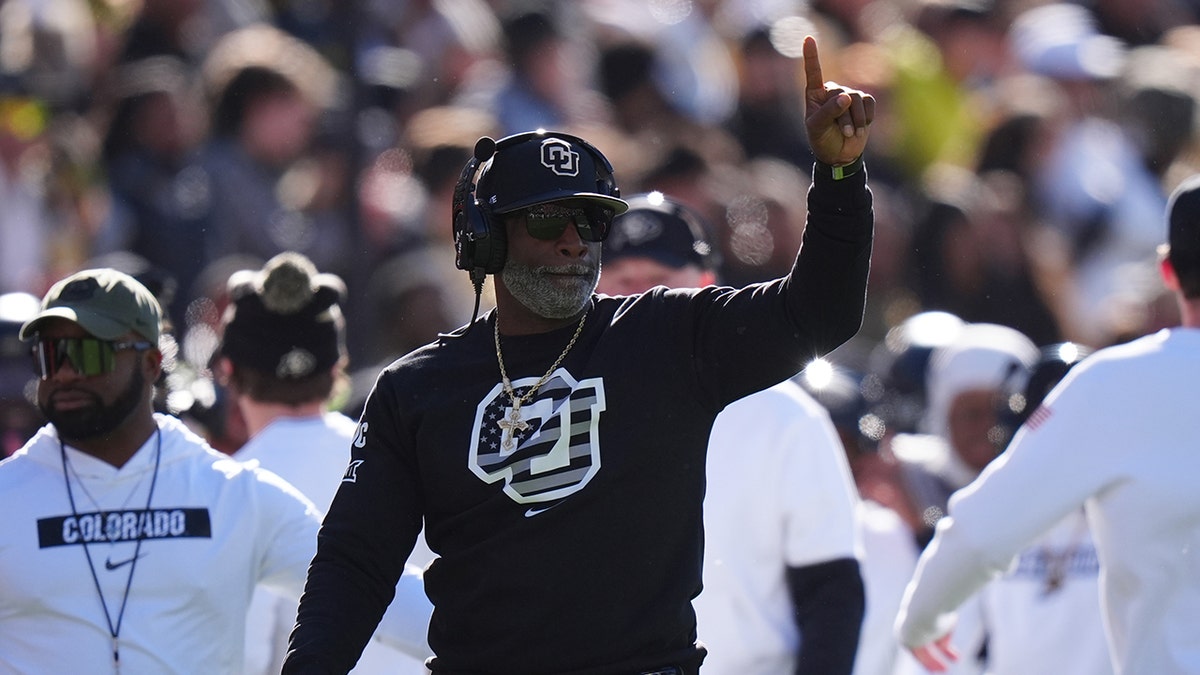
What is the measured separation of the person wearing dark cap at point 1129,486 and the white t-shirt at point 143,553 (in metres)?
1.94

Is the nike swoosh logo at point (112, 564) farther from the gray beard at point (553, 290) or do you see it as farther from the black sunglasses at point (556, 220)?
the black sunglasses at point (556, 220)

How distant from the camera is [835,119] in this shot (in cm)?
438

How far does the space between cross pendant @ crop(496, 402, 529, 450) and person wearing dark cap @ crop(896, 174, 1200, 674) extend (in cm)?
173

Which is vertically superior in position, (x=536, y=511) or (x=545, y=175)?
(x=545, y=175)

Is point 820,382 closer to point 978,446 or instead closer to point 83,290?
point 978,446

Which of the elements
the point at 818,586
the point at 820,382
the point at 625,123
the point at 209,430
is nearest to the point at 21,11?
the point at 625,123

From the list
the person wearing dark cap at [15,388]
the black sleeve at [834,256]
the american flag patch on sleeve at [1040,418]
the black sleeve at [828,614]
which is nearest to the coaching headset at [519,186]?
the black sleeve at [834,256]

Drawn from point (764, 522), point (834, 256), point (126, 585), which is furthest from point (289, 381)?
point (834, 256)

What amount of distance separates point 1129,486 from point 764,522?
4.35 feet

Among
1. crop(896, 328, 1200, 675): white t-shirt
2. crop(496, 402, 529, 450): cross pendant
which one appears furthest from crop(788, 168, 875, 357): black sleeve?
crop(896, 328, 1200, 675): white t-shirt

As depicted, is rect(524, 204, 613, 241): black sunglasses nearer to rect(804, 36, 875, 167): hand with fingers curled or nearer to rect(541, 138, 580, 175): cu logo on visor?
rect(541, 138, 580, 175): cu logo on visor

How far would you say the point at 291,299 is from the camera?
7.39 metres

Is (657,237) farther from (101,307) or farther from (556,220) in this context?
(556,220)

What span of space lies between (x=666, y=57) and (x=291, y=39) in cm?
226
